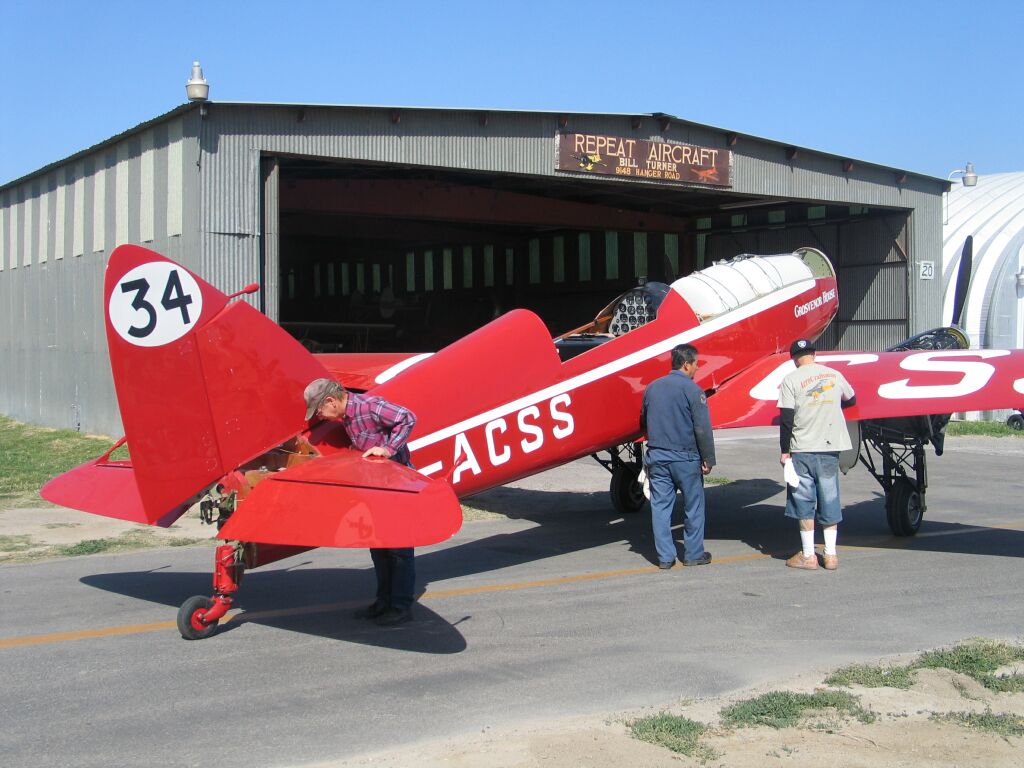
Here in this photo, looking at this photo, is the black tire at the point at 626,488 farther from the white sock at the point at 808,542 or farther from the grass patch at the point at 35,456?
the grass patch at the point at 35,456

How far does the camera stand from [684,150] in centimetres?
2083

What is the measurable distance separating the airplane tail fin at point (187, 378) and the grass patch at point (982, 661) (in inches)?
154

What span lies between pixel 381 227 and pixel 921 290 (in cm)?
1817

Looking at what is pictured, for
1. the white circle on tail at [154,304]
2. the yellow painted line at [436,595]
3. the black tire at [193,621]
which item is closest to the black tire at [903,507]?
the yellow painted line at [436,595]

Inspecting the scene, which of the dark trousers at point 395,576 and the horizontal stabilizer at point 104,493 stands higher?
the horizontal stabilizer at point 104,493

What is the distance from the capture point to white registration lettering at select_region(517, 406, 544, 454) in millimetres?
7758

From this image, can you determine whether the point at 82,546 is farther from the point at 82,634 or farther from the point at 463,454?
the point at 463,454

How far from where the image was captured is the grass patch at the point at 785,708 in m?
4.73

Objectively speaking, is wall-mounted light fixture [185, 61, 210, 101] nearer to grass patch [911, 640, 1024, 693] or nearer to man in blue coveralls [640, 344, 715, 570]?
man in blue coveralls [640, 344, 715, 570]

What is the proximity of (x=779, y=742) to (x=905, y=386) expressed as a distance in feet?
17.5

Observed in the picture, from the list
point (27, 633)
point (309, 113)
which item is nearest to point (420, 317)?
point (309, 113)

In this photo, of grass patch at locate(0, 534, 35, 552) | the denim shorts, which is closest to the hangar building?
the denim shorts

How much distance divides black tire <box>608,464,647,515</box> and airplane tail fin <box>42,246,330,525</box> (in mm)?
Result: 5790

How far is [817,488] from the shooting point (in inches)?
327
